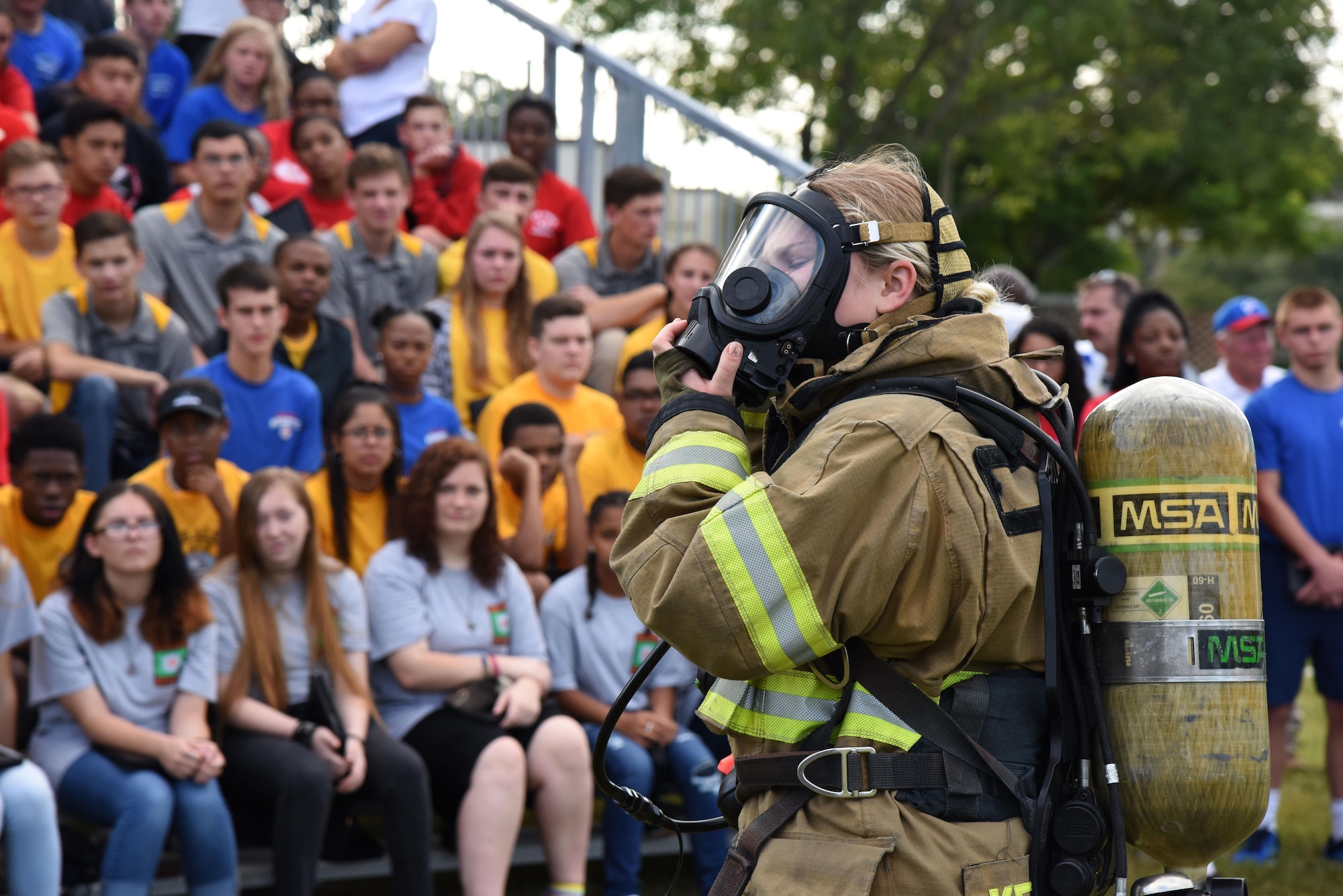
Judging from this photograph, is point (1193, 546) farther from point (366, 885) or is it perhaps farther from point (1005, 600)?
point (366, 885)

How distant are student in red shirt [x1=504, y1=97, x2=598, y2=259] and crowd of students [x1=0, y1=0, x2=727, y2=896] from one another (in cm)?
30

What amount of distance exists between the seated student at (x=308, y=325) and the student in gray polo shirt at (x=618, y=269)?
1.46m

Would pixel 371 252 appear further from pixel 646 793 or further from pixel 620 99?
pixel 646 793

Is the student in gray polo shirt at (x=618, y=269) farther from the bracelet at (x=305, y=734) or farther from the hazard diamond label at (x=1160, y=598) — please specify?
the hazard diamond label at (x=1160, y=598)

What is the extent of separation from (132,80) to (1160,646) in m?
7.81

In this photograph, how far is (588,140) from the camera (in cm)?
959

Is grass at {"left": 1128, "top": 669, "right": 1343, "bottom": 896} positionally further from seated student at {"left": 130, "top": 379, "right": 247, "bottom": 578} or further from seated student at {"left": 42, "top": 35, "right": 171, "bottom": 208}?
seated student at {"left": 42, "top": 35, "right": 171, "bottom": 208}

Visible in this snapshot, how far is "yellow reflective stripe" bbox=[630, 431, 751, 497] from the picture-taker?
7.72 feet

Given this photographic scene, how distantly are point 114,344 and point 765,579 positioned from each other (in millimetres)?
5226

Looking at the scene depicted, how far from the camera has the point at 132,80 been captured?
27.7ft

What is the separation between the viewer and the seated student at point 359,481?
19.9 ft

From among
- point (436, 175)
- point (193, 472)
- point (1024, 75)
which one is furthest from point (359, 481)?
point (1024, 75)

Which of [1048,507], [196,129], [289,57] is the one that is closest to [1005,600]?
[1048,507]

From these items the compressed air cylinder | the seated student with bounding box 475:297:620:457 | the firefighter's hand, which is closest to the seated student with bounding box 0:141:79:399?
the seated student with bounding box 475:297:620:457
